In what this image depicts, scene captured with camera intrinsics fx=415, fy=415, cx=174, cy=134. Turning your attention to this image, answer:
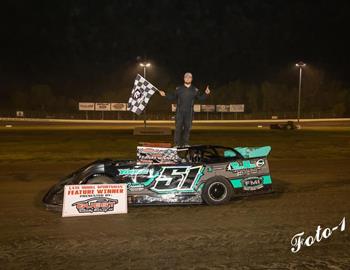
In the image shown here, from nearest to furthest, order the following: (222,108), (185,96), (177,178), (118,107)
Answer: (177,178), (185,96), (118,107), (222,108)

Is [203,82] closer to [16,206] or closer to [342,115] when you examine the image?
[342,115]

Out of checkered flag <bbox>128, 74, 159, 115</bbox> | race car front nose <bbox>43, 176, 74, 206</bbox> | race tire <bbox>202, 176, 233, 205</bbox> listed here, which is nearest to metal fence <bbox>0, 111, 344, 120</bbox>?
checkered flag <bbox>128, 74, 159, 115</bbox>

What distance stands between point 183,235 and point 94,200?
5.70 feet

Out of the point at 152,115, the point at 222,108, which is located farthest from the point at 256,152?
the point at 222,108

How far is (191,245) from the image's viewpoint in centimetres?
512

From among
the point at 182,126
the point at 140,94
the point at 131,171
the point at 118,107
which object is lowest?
the point at 131,171

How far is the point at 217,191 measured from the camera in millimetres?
7184

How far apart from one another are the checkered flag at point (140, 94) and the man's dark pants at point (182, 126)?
1131 mm

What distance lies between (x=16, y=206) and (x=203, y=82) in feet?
317

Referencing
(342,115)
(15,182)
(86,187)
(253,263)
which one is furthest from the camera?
(342,115)

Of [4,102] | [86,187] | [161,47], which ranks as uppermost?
[161,47]

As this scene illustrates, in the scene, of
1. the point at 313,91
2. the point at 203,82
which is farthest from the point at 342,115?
the point at 203,82

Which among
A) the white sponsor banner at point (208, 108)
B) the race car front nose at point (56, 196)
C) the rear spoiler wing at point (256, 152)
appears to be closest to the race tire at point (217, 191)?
the rear spoiler wing at point (256, 152)

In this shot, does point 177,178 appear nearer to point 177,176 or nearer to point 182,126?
point 177,176
